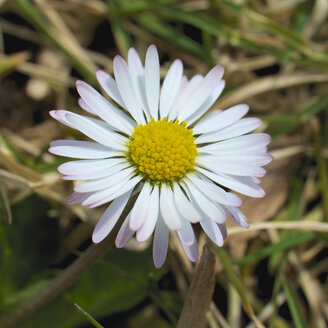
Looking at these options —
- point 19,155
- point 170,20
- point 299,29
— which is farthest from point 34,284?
point 299,29

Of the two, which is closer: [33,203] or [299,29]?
[33,203]

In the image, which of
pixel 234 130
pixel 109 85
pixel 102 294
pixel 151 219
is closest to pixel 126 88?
pixel 109 85

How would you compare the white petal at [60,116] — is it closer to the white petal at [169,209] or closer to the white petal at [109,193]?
Answer: the white petal at [109,193]

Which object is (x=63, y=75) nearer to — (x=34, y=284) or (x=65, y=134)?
(x=65, y=134)

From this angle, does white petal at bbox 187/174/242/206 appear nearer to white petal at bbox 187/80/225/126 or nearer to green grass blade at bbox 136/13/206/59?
white petal at bbox 187/80/225/126

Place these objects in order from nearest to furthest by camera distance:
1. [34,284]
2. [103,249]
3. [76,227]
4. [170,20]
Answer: [103,249]
[34,284]
[76,227]
[170,20]

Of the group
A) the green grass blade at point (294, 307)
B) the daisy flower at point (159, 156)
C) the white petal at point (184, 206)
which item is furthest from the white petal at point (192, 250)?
the green grass blade at point (294, 307)

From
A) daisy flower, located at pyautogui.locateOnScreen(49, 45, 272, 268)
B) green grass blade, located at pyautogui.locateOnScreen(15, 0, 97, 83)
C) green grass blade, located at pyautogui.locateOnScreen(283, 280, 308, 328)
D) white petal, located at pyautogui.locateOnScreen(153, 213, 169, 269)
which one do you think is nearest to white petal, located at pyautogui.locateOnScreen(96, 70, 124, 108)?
daisy flower, located at pyautogui.locateOnScreen(49, 45, 272, 268)
